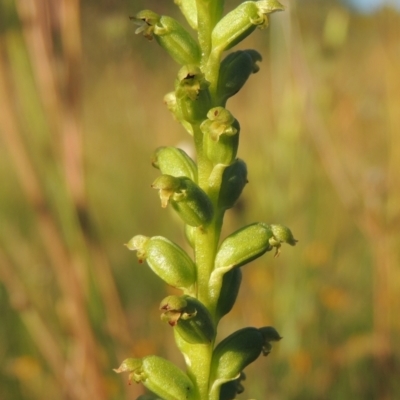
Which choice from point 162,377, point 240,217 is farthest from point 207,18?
point 240,217

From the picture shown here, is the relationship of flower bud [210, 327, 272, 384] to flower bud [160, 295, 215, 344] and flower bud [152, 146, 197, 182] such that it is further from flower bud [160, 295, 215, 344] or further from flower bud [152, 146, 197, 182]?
flower bud [152, 146, 197, 182]

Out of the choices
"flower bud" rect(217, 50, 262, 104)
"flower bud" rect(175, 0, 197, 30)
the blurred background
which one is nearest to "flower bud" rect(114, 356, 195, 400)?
"flower bud" rect(217, 50, 262, 104)

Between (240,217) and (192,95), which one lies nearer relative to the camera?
(192,95)

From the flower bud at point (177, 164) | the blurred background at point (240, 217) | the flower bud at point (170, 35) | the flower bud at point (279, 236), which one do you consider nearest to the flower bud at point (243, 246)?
the flower bud at point (279, 236)

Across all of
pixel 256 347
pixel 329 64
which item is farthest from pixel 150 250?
pixel 329 64

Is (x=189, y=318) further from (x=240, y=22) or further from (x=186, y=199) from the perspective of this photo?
(x=240, y=22)

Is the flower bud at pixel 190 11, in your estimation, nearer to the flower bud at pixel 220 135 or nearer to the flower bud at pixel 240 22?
the flower bud at pixel 240 22
